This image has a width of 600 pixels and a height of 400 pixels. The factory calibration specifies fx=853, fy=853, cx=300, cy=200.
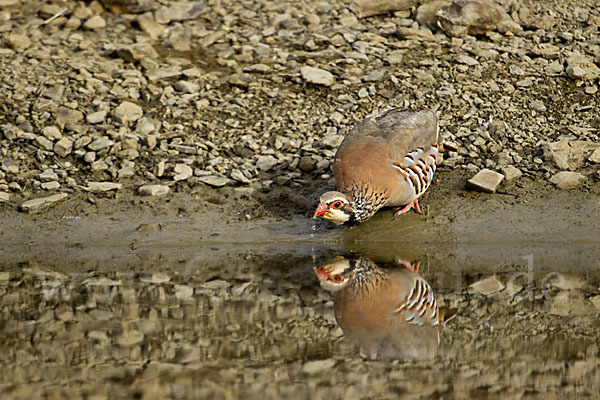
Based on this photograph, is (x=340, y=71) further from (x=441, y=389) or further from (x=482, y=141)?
(x=441, y=389)

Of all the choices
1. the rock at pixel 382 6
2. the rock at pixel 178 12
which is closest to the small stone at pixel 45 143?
the rock at pixel 178 12

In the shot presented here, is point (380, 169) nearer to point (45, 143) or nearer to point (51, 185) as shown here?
point (51, 185)

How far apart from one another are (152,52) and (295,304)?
14.6 ft

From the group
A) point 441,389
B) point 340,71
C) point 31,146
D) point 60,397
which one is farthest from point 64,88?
point 441,389

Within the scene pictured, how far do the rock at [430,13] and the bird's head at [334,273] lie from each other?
12.3 ft

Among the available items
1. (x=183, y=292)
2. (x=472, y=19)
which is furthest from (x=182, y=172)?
(x=472, y=19)

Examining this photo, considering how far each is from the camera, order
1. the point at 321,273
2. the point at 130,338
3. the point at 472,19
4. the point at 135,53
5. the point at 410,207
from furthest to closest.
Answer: the point at 472,19 → the point at 135,53 → the point at 410,207 → the point at 321,273 → the point at 130,338

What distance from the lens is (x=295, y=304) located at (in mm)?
Answer: 5621

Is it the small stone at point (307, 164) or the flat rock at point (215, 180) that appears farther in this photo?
the small stone at point (307, 164)

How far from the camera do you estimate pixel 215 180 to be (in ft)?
25.2

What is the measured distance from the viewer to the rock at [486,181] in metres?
7.34

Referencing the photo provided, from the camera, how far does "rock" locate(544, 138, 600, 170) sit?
7617 millimetres

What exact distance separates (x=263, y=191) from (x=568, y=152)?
277cm

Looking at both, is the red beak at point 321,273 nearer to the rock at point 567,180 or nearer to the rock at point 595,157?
the rock at point 567,180
